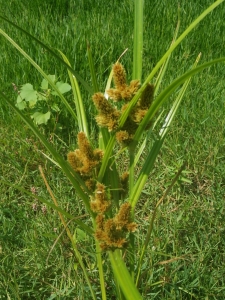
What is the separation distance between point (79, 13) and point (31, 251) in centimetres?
188

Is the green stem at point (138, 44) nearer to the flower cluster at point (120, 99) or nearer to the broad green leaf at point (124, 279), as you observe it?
the flower cluster at point (120, 99)

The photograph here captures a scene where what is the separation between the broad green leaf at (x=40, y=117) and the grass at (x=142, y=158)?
75 millimetres

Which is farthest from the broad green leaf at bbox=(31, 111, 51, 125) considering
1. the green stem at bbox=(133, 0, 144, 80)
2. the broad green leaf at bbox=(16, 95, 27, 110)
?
the green stem at bbox=(133, 0, 144, 80)

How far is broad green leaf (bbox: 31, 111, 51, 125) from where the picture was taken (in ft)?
7.00

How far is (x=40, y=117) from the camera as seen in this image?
2.16 m

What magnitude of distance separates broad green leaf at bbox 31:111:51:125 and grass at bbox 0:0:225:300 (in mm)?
75

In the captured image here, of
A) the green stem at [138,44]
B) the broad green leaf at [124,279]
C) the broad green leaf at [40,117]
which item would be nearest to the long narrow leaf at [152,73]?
the green stem at [138,44]

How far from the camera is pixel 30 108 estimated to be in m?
2.25

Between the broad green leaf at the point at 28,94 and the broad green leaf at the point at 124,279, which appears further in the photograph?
the broad green leaf at the point at 28,94

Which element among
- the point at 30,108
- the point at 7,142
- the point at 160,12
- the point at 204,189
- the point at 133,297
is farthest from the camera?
the point at 160,12

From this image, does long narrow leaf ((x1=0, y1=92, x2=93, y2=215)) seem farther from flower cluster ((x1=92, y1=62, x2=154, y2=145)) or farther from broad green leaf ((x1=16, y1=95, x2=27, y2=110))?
broad green leaf ((x1=16, y1=95, x2=27, y2=110))

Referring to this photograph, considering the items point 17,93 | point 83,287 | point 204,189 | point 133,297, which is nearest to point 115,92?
point 133,297

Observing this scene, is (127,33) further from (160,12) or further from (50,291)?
(50,291)

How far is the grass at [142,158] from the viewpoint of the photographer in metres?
1.48
